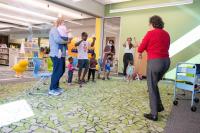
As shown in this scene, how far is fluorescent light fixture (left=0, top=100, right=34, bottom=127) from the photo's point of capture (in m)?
2.33

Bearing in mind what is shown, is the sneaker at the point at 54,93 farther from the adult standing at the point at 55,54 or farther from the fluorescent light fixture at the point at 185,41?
the fluorescent light fixture at the point at 185,41

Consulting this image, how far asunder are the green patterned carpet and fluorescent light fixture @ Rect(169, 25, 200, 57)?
12.1 ft

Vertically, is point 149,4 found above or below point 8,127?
above

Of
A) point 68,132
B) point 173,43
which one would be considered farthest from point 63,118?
point 173,43

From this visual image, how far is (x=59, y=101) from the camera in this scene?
3.28 metres

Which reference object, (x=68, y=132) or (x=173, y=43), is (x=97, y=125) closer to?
(x=68, y=132)

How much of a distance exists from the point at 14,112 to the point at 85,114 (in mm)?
995

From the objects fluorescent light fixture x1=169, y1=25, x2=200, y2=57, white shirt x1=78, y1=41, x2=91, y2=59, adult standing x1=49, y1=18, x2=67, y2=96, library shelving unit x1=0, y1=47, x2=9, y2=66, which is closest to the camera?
adult standing x1=49, y1=18, x2=67, y2=96

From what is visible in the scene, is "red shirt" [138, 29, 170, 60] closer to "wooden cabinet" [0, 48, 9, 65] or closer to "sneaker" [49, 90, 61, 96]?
"sneaker" [49, 90, 61, 96]

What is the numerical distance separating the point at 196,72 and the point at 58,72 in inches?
103

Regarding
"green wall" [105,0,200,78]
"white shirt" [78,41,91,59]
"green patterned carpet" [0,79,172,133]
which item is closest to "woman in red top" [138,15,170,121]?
"green patterned carpet" [0,79,172,133]

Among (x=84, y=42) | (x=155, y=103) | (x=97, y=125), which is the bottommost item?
(x=97, y=125)

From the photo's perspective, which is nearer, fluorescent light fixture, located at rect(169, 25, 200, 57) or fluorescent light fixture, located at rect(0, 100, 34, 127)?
fluorescent light fixture, located at rect(0, 100, 34, 127)

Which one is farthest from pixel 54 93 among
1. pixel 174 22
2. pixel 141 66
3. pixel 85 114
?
pixel 174 22
